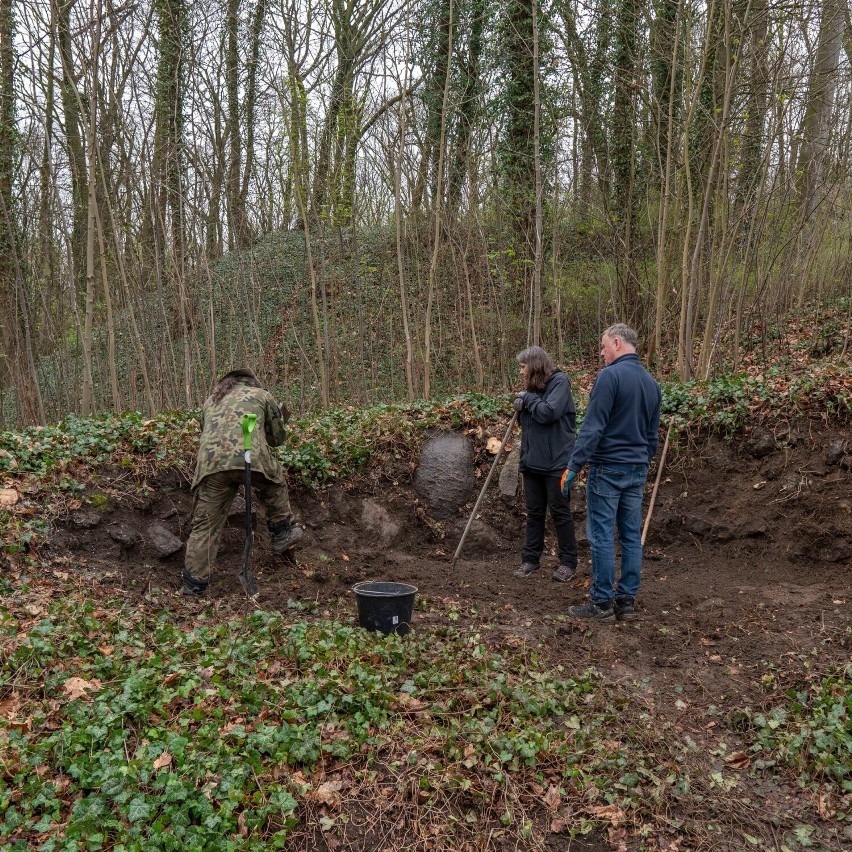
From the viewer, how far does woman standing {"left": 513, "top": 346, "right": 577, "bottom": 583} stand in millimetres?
6348

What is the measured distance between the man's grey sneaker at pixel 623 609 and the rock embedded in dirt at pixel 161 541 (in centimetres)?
389

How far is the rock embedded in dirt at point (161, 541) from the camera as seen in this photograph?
6328 mm

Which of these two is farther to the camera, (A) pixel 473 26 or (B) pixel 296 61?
(A) pixel 473 26

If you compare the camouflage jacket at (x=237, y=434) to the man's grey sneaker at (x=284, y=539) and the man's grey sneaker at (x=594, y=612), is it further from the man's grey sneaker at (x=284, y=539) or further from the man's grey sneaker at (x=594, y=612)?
the man's grey sneaker at (x=594, y=612)

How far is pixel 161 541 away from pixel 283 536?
112cm

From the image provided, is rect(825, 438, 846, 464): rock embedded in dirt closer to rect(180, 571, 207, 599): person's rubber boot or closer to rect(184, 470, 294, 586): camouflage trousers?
rect(184, 470, 294, 586): camouflage trousers

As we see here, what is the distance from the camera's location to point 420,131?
10883 millimetres

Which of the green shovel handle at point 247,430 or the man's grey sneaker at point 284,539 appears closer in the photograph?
the green shovel handle at point 247,430

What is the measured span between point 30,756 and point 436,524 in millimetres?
4974

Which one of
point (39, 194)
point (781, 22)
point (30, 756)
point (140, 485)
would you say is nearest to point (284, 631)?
point (30, 756)

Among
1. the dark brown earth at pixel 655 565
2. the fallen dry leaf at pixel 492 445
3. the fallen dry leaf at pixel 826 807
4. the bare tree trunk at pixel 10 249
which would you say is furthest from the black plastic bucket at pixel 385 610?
the bare tree trunk at pixel 10 249

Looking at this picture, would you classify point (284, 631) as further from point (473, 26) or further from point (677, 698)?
point (473, 26)

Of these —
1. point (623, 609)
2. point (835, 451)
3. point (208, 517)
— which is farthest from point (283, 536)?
point (835, 451)

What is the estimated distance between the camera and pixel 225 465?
5.72m
